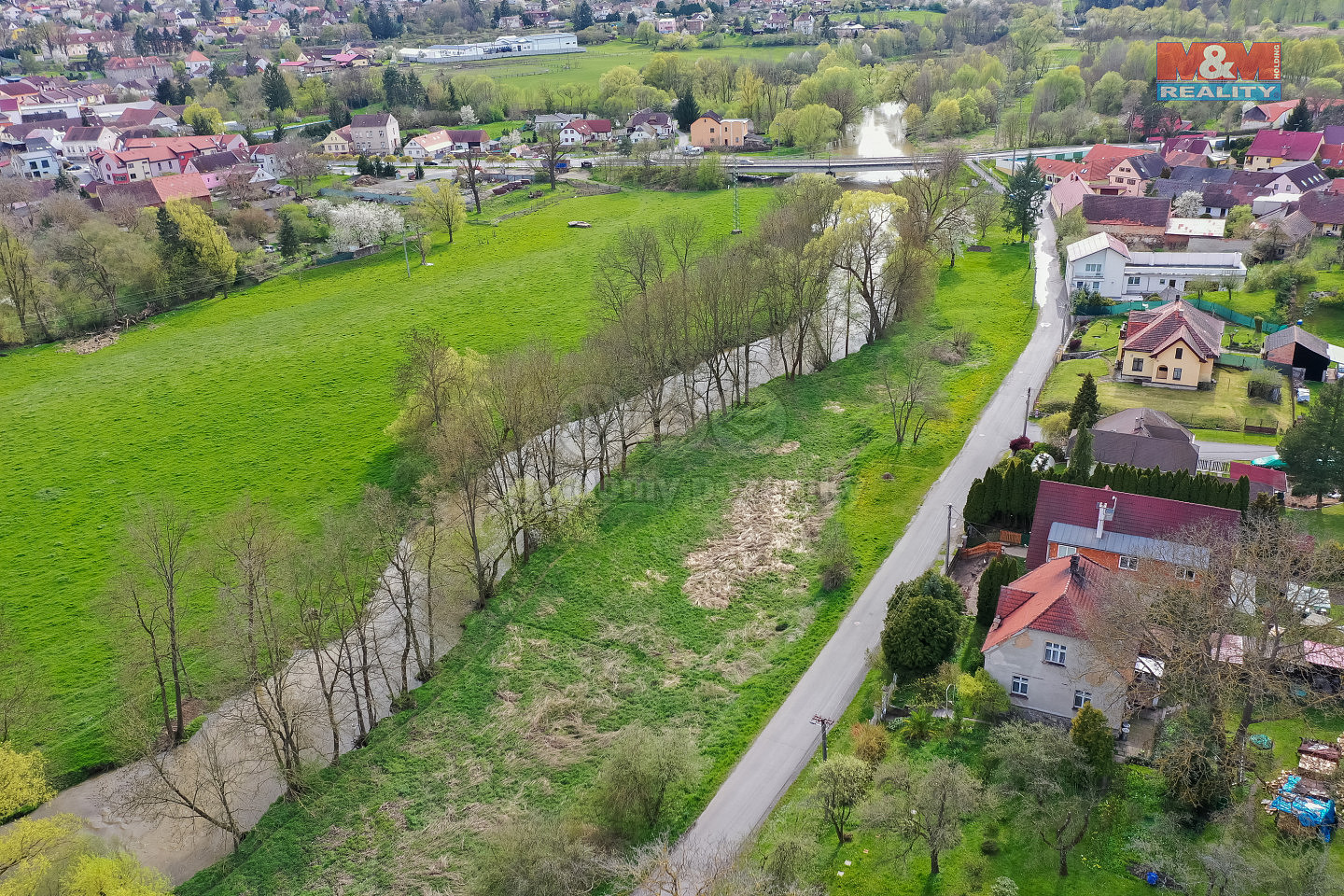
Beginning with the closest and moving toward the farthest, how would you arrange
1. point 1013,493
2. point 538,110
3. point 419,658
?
point 419,658, point 1013,493, point 538,110

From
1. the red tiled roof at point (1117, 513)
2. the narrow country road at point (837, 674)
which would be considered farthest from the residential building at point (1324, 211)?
the red tiled roof at point (1117, 513)

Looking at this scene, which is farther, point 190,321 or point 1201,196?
point 1201,196

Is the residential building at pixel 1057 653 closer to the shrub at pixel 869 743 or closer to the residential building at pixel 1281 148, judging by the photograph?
the shrub at pixel 869 743

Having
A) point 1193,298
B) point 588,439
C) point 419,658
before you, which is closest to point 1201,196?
point 1193,298

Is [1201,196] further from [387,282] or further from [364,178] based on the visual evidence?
[364,178]

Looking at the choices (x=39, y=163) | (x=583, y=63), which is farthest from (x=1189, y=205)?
(x=583, y=63)

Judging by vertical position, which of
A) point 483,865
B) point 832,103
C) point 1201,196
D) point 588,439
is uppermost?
point 832,103
